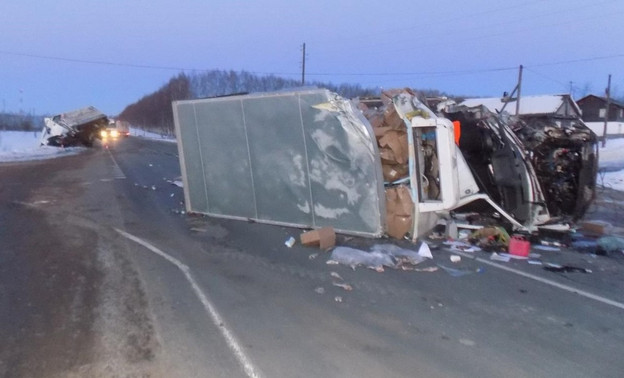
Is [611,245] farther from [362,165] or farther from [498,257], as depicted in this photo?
[362,165]

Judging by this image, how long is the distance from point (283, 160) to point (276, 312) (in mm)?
4002

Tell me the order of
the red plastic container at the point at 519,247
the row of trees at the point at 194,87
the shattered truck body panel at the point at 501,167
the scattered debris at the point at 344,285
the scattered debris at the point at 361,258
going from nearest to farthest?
1. the scattered debris at the point at 344,285
2. the scattered debris at the point at 361,258
3. the red plastic container at the point at 519,247
4. the shattered truck body panel at the point at 501,167
5. the row of trees at the point at 194,87

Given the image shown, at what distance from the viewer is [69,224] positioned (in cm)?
891

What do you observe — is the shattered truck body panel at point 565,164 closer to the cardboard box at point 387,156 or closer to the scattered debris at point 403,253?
the cardboard box at point 387,156

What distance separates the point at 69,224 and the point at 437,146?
→ 20.3 feet

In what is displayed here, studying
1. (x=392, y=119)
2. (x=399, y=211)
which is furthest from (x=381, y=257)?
(x=392, y=119)

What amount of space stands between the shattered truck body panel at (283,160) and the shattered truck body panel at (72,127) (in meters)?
27.4

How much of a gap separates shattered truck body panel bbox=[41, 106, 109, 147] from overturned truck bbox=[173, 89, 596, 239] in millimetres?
27685

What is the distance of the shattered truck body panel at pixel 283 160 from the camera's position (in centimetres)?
775

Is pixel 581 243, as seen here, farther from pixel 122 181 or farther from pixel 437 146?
pixel 122 181

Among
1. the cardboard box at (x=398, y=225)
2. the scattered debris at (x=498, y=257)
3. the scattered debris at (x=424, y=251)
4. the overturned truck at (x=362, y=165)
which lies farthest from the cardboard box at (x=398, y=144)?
the scattered debris at (x=498, y=257)

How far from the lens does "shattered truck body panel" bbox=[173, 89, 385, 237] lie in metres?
7.75

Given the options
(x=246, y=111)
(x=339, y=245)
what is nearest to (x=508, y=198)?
(x=339, y=245)

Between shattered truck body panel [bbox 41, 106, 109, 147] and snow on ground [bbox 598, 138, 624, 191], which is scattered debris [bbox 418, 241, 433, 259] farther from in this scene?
shattered truck body panel [bbox 41, 106, 109, 147]
